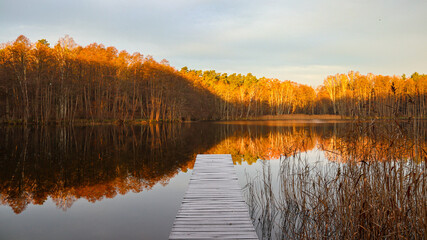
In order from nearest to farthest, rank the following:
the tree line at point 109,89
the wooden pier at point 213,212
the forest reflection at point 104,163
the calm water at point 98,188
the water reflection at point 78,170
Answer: the wooden pier at point 213,212 < the calm water at point 98,188 < the forest reflection at point 104,163 < the water reflection at point 78,170 < the tree line at point 109,89

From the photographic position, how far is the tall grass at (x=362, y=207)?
3.62m

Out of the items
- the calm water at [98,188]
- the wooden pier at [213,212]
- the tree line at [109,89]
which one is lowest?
the calm water at [98,188]

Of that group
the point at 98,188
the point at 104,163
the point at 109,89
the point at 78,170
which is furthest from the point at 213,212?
the point at 109,89

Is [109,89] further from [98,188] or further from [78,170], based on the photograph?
[98,188]

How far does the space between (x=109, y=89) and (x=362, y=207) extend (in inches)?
1520

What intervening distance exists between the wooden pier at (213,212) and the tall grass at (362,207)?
599 millimetres

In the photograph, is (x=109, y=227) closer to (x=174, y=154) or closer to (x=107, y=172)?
(x=107, y=172)

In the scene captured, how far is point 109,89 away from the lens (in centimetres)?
3806

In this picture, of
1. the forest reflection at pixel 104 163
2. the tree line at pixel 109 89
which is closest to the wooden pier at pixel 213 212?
the forest reflection at pixel 104 163

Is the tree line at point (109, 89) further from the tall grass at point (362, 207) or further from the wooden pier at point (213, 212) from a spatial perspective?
the wooden pier at point (213, 212)

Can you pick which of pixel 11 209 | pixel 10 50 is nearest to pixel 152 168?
pixel 11 209

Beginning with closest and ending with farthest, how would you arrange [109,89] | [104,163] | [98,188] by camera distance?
[98,188]
[104,163]
[109,89]

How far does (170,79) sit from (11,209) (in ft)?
140

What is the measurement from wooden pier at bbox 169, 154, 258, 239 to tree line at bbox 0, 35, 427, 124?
2.83m
